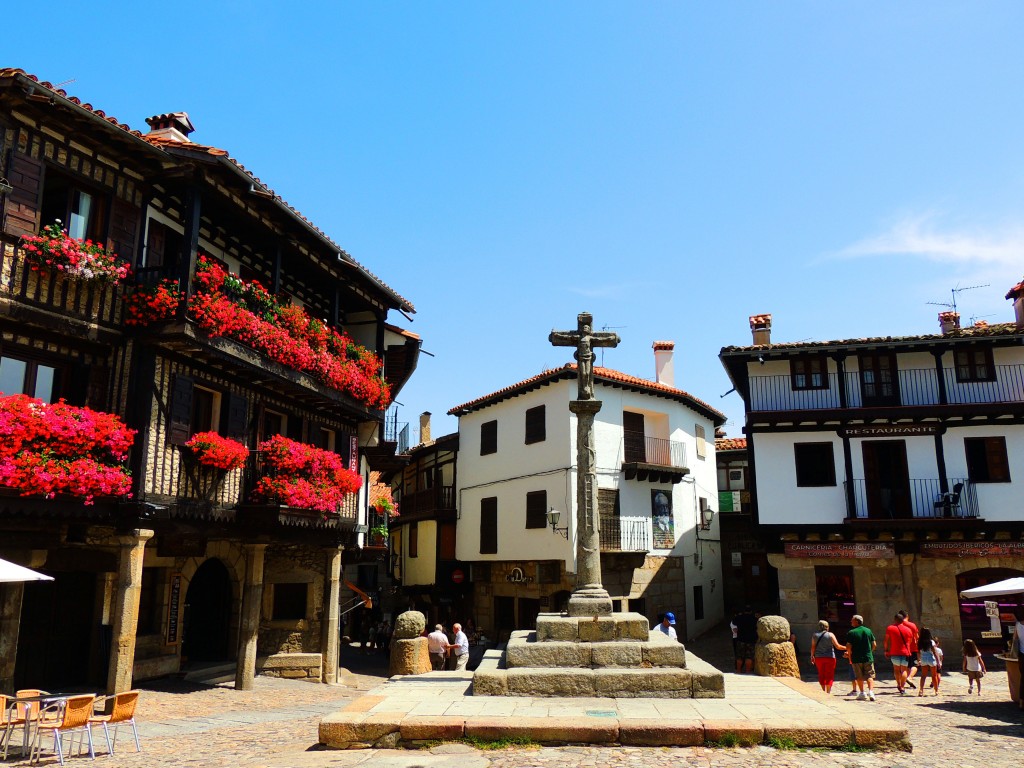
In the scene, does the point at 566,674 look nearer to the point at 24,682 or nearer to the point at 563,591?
the point at 24,682

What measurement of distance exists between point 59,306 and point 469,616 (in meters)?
20.2

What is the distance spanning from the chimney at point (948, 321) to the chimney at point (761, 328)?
18.3ft

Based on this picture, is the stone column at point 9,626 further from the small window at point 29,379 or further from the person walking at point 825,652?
the person walking at point 825,652

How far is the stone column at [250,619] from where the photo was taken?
1551 centimetres

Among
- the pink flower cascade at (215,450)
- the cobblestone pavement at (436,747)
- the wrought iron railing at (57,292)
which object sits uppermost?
the wrought iron railing at (57,292)

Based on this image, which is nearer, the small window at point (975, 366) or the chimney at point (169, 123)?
the chimney at point (169, 123)

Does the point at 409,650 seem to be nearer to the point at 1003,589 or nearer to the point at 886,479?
the point at 1003,589

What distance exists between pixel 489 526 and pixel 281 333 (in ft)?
47.6

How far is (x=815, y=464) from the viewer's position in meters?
22.1

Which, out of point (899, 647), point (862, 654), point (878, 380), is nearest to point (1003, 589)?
point (899, 647)

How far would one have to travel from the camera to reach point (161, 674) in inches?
601

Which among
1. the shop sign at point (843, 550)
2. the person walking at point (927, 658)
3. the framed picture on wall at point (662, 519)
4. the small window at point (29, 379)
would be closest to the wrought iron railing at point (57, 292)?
the small window at point (29, 379)

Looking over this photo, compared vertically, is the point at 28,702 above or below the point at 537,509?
below

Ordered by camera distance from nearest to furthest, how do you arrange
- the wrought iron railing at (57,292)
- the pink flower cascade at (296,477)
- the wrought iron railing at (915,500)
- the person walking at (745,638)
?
the wrought iron railing at (57,292) → the pink flower cascade at (296,477) → the person walking at (745,638) → the wrought iron railing at (915,500)
